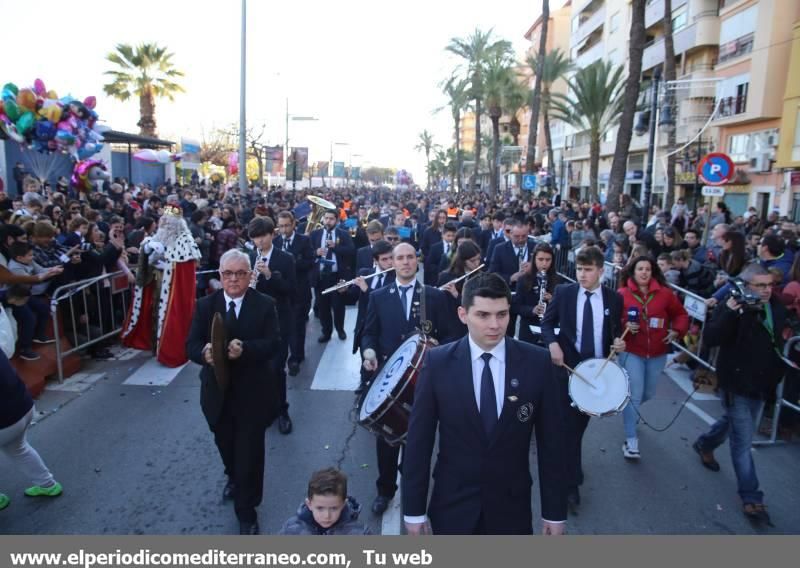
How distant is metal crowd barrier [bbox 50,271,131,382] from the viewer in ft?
23.5

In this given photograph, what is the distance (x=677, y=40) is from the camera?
34625 millimetres

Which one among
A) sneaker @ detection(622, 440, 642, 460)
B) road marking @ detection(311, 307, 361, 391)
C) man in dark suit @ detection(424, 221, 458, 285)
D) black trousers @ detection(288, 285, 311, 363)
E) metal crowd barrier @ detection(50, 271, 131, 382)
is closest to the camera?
sneaker @ detection(622, 440, 642, 460)

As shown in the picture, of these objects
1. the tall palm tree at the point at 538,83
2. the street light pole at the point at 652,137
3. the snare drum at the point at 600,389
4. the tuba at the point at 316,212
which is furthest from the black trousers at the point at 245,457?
the tall palm tree at the point at 538,83

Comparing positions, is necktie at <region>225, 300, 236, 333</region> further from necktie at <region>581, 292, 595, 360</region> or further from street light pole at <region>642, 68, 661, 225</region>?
street light pole at <region>642, 68, 661, 225</region>

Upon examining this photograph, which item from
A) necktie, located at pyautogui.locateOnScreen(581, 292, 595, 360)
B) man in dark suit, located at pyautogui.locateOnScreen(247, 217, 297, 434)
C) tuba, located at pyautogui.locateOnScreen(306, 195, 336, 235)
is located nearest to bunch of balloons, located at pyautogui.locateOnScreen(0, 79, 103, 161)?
tuba, located at pyautogui.locateOnScreen(306, 195, 336, 235)

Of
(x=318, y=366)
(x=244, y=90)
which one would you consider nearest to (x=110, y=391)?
(x=318, y=366)

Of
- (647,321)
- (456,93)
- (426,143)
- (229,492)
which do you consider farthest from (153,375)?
(426,143)

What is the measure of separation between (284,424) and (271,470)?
83cm

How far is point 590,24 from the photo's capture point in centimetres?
5025

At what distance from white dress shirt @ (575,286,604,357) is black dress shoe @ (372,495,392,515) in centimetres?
193

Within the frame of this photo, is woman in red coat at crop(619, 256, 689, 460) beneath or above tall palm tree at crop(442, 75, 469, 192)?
beneath

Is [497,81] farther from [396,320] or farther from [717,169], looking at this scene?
[396,320]

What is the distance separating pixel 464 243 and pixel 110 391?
14.4 feet
